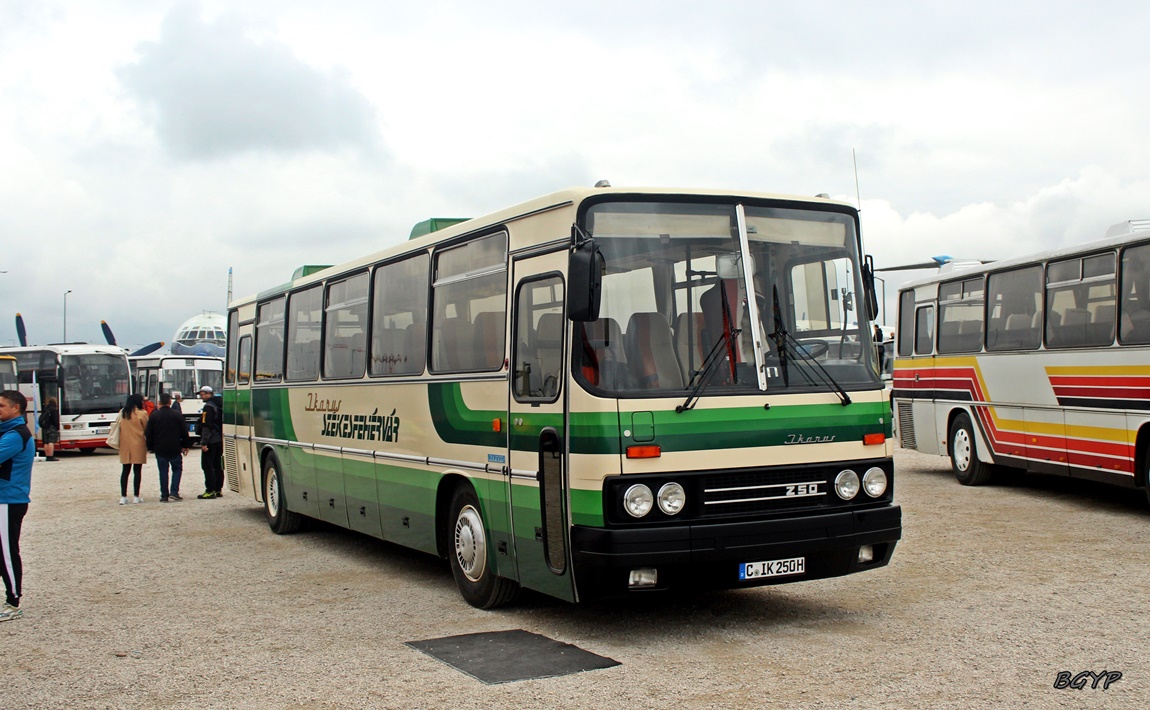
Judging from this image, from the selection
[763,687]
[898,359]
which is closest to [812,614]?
[763,687]

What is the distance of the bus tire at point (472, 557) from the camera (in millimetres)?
9008

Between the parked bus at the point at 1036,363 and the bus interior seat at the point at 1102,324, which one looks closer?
the parked bus at the point at 1036,363

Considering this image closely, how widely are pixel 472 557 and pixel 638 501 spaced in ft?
7.56

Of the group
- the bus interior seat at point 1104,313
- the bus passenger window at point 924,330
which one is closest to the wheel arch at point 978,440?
the bus passenger window at point 924,330

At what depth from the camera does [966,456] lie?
18234 mm

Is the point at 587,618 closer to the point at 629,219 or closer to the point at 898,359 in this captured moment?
the point at 629,219

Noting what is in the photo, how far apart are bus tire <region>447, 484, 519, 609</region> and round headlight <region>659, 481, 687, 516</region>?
1923mm

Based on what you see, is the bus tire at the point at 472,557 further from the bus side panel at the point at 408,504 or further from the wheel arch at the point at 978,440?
the wheel arch at the point at 978,440

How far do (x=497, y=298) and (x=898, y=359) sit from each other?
519 inches

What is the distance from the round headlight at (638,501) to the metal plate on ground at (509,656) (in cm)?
96

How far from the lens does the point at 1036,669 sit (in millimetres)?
6805

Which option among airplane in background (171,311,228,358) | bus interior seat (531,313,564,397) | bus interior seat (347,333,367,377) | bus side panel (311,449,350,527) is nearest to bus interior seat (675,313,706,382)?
bus interior seat (531,313,564,397)

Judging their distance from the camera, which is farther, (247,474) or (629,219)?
(247,474)

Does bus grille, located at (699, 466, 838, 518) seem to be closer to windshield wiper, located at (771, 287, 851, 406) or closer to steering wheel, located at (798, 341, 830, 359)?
windshield wiper, located at (771, 287, 851, 406)
